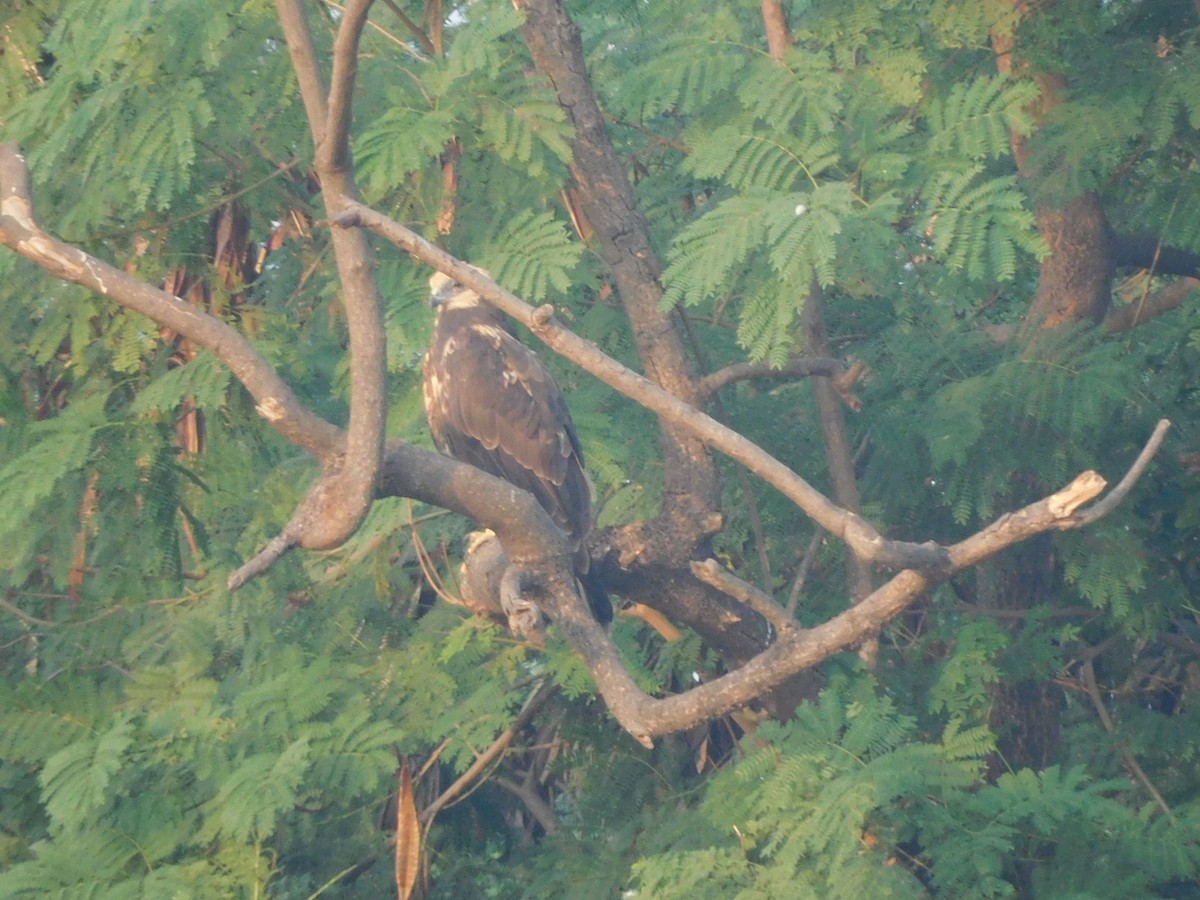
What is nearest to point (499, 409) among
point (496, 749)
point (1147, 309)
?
point (496, 749)

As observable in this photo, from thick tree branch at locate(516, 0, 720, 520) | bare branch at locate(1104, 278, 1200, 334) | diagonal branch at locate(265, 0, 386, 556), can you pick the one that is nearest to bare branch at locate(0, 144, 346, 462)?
diagonal branch at locate(265, 0, 386, 556)

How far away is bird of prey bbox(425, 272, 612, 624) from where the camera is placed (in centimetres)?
484

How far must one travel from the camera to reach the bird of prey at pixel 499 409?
191 inches

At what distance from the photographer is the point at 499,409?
5.02 metres

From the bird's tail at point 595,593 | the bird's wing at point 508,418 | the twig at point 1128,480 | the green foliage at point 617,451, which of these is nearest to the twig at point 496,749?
the green foliage at point 617,451

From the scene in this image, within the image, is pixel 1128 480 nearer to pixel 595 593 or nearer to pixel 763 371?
pixel 763 371

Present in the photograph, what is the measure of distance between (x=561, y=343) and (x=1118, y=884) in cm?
221

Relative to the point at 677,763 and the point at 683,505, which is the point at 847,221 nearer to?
the point at 683,505

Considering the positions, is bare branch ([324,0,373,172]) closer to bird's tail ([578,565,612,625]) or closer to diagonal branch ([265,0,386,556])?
diagonal branch ([265,0,386,556])

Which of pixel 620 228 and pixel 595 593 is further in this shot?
pixel 620 228

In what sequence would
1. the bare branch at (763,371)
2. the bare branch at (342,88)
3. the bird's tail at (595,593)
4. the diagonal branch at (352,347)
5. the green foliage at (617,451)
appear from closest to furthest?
the bare branch at (342,88)
the diagonal branch at (352,347)
the green foliage at (617,451)
the bird's tail at (595,593)
the bare branch at (763,371)

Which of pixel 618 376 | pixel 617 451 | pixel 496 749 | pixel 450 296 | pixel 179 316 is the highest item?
pixel 179 316

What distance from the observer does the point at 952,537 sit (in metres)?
5.12

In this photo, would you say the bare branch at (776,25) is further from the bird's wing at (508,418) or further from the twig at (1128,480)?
the twig at (1128,480)
